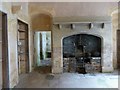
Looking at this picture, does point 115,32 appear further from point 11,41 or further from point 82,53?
point 11,41

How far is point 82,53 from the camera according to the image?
9.13 meters

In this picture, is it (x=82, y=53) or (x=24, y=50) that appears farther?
(x=82, y=53)

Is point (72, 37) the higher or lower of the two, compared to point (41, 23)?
lower

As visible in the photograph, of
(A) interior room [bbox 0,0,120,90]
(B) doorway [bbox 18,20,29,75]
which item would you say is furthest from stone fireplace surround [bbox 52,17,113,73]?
(B) doorway [bbox 18,20,29,75]

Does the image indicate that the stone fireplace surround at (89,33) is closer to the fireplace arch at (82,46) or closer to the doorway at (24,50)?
the fireplace arch at (82,46)

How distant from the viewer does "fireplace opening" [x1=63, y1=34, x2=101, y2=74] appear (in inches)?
349

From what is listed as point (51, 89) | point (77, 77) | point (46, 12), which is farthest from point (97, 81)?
point (46, 12)

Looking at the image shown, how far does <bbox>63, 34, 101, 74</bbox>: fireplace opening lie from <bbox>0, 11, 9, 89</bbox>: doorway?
12.0ft

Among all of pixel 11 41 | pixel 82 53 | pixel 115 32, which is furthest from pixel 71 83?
pixel 115 32

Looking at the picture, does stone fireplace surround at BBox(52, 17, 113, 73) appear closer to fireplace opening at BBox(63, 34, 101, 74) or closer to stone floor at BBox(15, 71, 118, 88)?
fireplace opening at BBox(63, 34, 101, 74)

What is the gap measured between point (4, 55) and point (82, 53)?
171 inches

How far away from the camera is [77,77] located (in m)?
7.68

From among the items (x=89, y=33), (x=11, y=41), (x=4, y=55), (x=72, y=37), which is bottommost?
(x=4, y=55)

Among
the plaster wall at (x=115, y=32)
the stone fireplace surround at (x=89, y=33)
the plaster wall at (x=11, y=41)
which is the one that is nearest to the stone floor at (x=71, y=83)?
the plaster wall at (x=11, y=41)
